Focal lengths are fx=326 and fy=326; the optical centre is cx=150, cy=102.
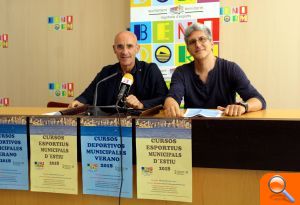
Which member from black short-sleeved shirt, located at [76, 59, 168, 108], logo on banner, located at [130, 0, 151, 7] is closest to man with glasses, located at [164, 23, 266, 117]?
black short-sleeved shirt, located at [76, 59, 168, 108]

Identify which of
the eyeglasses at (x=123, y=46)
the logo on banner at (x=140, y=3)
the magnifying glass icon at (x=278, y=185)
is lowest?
the magnifying glass icon at (x=278, y=185)

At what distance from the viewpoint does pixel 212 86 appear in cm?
191

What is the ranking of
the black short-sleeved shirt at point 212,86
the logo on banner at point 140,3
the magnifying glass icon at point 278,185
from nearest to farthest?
the magnifying glass icon at point 278,185 → the black short-sleeved shirt at point 212,86 → the logo on banner at point 140,3

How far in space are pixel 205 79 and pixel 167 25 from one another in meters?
1.29

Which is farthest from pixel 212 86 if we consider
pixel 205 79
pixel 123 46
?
pixel 123 46

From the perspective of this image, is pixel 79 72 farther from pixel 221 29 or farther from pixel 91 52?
pixel 221 29

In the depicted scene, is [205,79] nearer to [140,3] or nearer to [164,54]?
[164,54]

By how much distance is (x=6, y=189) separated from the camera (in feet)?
3.55

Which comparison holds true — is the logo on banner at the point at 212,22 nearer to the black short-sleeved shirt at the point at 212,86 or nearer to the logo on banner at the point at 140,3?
the logo on banner at the point at 140,3

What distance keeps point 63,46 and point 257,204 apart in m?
3.21

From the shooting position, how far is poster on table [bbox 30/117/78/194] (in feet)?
3.28

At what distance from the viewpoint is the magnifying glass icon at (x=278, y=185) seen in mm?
864

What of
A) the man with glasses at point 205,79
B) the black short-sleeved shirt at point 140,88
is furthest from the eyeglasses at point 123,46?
the man with glasses at point 205,79

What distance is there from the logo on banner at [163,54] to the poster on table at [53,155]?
2187 millimetres
